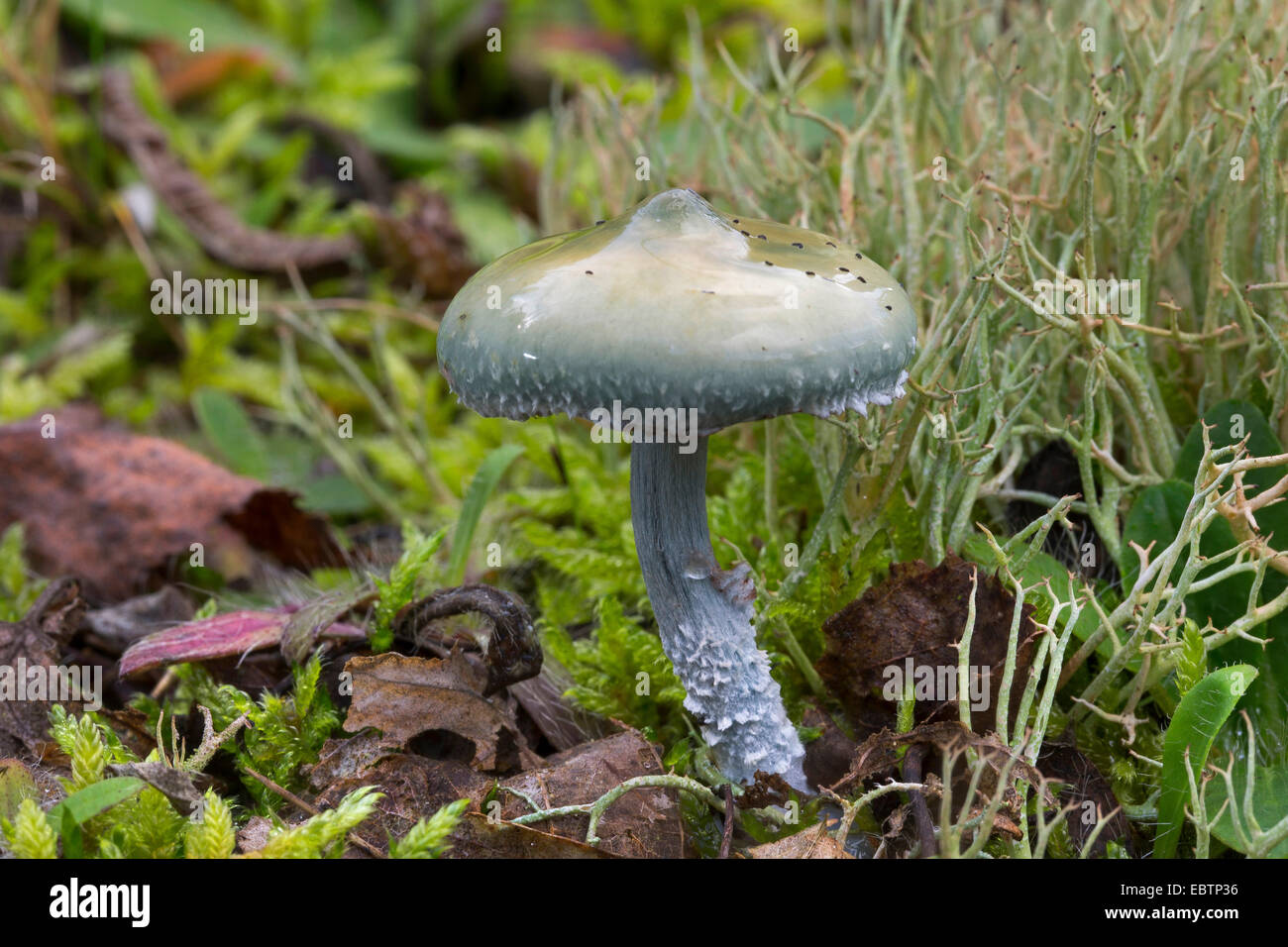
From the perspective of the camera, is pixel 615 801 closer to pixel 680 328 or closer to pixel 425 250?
pixel 680 328

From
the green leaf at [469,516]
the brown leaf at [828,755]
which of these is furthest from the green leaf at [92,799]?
the brown leaf at [828,755]

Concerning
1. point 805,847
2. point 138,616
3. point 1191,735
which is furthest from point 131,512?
point 1191,735

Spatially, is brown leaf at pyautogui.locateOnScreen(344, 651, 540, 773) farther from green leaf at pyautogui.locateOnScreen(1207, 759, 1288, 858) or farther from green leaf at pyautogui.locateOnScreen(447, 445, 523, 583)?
green leaf at pyautogui.locateOnScreen(1207, 759, 1288, 858)

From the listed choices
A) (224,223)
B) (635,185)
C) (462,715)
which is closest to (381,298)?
(224,223)

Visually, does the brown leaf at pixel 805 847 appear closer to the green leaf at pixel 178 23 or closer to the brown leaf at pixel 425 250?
the brown leaf at pixel 425 250

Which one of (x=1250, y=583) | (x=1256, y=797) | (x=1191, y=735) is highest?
(x=1250, y=583)

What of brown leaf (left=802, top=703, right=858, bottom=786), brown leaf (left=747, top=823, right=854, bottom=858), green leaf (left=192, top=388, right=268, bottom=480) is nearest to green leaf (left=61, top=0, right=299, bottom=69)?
green leaf (left=192, top=388, right=268, bottom=480)
